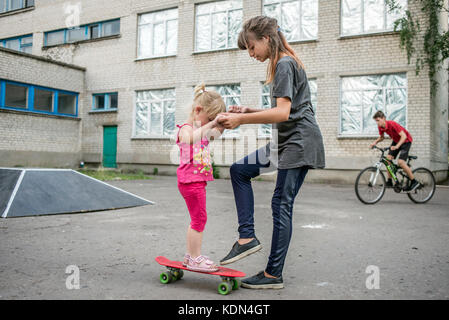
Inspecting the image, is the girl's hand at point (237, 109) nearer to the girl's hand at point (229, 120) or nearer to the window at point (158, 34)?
the girl's hand at point (229, 120)

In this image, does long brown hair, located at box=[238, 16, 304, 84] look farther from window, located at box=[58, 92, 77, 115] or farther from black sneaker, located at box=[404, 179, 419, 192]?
window, located at box=[58, 92, 77, 115]

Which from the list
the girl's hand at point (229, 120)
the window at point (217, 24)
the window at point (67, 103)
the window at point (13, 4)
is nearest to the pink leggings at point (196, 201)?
the girl's hand at point (229, 120)

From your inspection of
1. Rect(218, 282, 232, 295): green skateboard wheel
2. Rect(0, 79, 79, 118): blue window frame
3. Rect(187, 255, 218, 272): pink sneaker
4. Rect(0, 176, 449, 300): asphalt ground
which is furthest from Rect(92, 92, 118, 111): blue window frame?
Rect(218, 282, 232, 295): green skateboard wheel

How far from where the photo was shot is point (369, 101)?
1416cm

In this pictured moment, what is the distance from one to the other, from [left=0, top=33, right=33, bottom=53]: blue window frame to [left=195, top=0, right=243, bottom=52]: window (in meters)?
11.3

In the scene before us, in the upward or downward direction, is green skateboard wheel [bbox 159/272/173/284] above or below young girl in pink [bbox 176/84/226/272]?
below

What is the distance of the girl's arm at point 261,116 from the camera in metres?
2.62

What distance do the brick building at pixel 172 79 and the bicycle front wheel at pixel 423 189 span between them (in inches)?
200

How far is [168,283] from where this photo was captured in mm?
2938

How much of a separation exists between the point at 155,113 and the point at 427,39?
11.2 meters

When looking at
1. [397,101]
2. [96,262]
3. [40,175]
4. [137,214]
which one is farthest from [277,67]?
[397,101]

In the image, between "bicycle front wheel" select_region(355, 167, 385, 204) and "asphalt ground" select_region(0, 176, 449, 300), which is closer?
"asphalt ground" select_region(0, 176, 449, 300)

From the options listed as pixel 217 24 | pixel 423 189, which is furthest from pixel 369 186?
pixel 217 24

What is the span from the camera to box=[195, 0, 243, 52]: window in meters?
16.8
